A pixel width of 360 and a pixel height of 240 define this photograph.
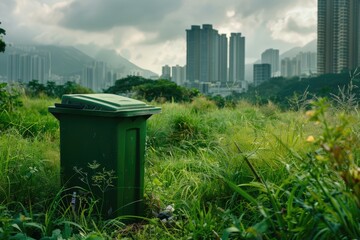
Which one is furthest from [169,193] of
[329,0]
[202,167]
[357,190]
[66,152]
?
[329,0]

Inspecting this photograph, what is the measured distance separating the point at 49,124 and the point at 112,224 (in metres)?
4.34

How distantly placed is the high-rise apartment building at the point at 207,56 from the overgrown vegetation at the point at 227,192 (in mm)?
50365

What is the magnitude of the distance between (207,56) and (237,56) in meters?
3.96

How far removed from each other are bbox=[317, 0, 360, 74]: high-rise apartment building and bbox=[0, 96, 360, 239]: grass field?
1178 inches

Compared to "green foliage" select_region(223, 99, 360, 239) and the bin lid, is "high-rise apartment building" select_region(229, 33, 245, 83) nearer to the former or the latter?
the bin lid

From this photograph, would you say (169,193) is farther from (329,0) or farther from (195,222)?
(329,0)

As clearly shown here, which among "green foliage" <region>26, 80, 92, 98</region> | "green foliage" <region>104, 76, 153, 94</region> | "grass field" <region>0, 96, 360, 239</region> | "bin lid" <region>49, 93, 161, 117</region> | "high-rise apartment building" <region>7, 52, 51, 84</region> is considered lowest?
"grass field" <region>0, 96, 360, 239</region>

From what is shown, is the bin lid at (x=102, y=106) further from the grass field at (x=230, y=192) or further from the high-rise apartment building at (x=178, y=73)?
the high-rise apartment building at (x=178, y=73)

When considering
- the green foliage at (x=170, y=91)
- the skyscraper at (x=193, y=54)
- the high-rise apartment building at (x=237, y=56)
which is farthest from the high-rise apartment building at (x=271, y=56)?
the green foliage at (x=170, y=91)

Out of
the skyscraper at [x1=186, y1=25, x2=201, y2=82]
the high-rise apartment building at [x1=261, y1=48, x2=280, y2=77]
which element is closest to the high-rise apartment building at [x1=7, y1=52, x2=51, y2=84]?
the skyscraper at [x1=186, y1=25, x2=201, y2=82]

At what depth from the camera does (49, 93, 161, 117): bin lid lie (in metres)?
3.89

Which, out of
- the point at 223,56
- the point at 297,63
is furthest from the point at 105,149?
the point at 223,56

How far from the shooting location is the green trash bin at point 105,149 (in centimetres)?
392

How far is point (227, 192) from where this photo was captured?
13.1ft
